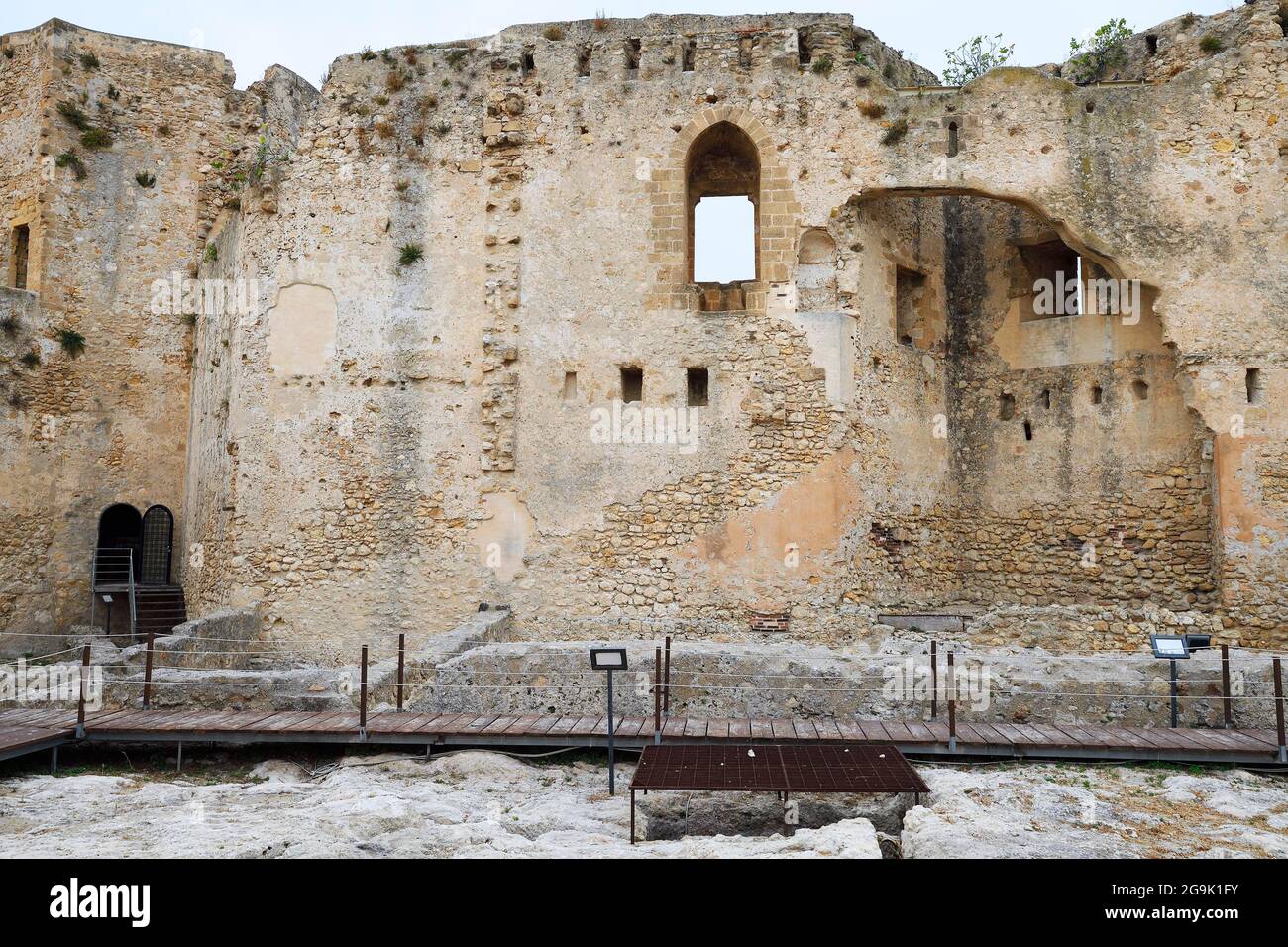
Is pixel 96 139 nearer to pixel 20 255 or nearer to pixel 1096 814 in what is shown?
pixel 20 255

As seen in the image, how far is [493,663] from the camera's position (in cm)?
1035

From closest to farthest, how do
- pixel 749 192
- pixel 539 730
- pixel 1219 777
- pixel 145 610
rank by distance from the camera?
pixel 1219 777 < pixel 539 730 < pixel 749 192 < pixel 145 610

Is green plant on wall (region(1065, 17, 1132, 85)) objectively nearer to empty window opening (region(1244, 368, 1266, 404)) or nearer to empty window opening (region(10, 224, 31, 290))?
empty window opening (region(1244, 368, 1266, 404))

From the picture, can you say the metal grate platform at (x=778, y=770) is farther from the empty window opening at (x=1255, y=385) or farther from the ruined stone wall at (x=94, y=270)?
the ruined stone wall at (x=94, y=270)

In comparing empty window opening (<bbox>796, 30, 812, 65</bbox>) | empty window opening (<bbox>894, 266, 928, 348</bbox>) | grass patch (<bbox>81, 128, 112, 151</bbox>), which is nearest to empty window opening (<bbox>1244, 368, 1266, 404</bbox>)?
empty window opening (<bbox>894, 266, 928, 348</bbox>)

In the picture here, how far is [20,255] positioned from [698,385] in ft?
38.4

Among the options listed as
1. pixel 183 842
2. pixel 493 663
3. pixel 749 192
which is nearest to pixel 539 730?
pixel 493 663

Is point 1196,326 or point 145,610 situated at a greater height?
point 1196,326

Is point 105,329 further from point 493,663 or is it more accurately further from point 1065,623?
point 1065,623

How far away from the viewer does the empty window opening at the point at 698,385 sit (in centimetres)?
1390

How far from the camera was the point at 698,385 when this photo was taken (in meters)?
14.0

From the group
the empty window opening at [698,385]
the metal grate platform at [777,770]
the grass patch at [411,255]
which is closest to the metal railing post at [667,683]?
the metal grate platform at [777,770]

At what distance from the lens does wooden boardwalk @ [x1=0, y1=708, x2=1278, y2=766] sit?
8.55 metres

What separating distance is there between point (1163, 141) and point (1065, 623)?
20.2 feet
